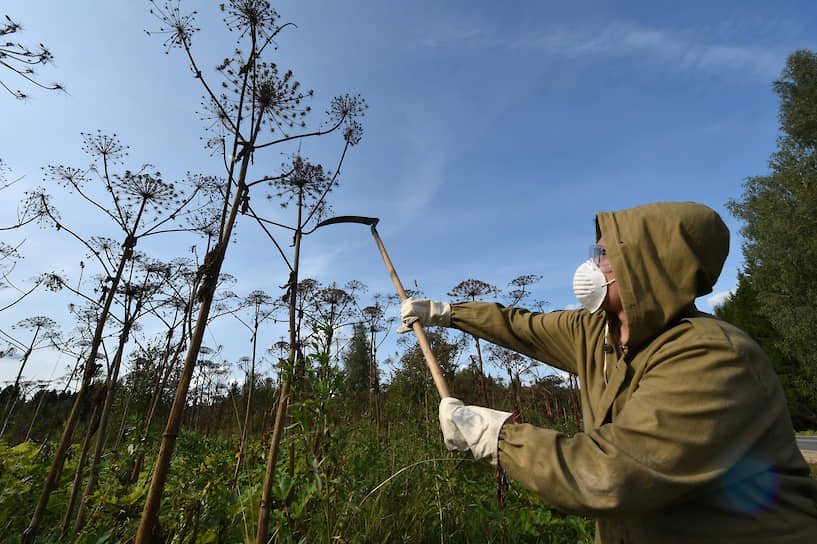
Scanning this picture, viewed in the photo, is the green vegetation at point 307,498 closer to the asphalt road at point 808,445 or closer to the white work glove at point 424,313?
the white work glove at point 424,313

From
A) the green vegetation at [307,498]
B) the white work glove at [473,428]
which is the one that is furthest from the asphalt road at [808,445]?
the white work glove at [473,428]

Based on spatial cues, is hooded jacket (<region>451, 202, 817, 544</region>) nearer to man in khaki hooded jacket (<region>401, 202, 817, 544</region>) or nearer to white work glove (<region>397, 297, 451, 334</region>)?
man in khaki hooded jacket (<region>401, 202, 817, 544</region>)

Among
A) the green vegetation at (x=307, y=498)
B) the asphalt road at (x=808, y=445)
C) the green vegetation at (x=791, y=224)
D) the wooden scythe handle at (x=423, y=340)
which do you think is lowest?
the asphalt road at (x=808, y=445)

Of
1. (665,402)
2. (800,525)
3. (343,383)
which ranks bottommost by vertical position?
(800,525)

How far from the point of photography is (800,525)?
1539 millimetres

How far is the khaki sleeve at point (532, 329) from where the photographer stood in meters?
2.81

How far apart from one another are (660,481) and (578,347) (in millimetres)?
1283

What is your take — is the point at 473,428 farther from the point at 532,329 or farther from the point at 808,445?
the point at 808,445

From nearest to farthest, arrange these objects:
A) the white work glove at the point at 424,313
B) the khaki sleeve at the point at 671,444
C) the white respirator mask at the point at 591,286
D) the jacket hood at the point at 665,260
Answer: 1. the khaki sleeve at the point at 671,444
2. the jacket hood at the point at 665,260
3. the white respirator mask at the point at 591,286
4. the white work glove at the point at 424,313

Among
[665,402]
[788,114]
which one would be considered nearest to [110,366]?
[665,402]

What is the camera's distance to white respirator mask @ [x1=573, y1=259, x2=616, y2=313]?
2.19 meters

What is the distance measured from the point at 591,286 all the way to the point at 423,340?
3.80ft

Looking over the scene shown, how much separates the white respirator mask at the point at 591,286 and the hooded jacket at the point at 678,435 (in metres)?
0.27

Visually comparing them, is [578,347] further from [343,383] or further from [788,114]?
[788,114]
